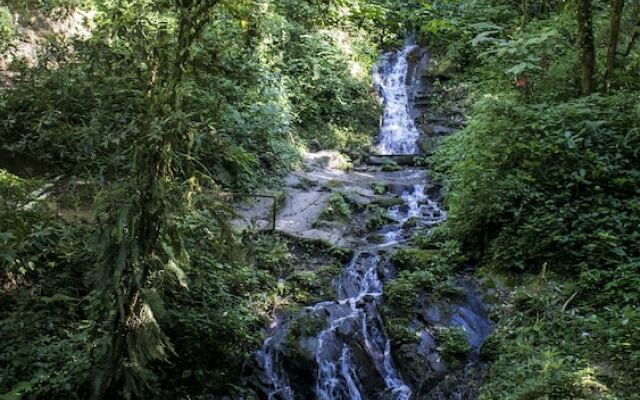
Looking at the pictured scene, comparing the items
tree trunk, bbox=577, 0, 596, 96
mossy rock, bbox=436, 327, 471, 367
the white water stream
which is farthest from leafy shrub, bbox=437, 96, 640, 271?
the white water stream

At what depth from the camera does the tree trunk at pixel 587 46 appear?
869cm

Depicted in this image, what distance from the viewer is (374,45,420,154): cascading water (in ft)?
50.4

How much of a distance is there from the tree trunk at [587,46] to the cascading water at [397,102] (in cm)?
624

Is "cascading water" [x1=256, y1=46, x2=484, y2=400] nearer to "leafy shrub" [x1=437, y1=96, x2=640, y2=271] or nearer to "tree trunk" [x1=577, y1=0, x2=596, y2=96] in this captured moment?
"leafy shrub" [x1=437, y1=96, x2=640, y2=271]

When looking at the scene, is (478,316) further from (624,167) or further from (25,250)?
(25,250)

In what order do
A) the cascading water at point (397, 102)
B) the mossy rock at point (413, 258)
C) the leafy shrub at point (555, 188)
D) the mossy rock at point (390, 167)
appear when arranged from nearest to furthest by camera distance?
the leafy shrub at point (555, 188)
the mossy rock at point (413, 258)
the mossy rock at point (390, 167)
the cascading water at point (397, 102)

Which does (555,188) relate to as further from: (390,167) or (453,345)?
(390,167)

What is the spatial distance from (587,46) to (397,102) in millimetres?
8358

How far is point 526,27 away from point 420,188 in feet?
15.6

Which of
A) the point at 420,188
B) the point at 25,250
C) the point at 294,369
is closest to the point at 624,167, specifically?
the point at 420,188

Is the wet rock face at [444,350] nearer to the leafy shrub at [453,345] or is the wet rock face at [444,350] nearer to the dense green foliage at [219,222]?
the leafy shrub at [453,345]

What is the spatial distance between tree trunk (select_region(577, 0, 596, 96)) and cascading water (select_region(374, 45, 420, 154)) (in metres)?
6.24

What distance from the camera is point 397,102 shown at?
16.8 m

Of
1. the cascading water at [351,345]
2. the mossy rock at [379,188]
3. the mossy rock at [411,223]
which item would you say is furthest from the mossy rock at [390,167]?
the cascading water at [351,345]
